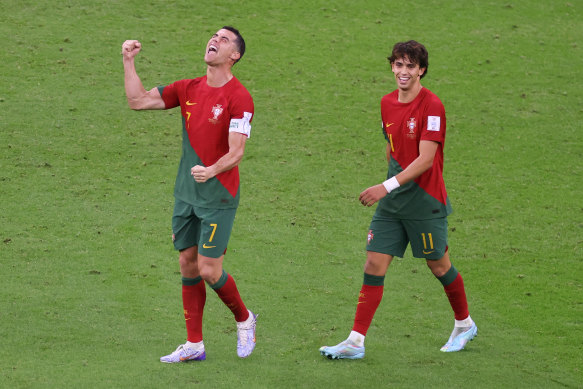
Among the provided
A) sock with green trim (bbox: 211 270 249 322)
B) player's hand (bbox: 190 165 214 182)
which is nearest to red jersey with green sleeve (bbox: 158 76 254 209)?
player's hand (bbox: 190 165 214 182)

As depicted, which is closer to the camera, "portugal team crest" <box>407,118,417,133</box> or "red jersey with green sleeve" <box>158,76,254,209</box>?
"red jersey with green sleeve" <box>158,76,254,209</box>

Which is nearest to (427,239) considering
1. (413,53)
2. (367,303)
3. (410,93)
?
(367,303)

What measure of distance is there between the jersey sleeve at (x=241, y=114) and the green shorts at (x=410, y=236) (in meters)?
1.24

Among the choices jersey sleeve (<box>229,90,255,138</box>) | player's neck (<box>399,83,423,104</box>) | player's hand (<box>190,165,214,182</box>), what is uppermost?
player's neck (<box>399,83,423,104</box>)

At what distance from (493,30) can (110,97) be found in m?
6.26

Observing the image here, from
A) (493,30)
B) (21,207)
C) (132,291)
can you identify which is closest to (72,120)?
(21,207)

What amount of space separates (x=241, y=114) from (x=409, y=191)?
1.33 m

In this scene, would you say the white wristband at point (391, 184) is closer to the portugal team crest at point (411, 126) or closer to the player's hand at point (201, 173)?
the portugal team crest at point (411, 126)

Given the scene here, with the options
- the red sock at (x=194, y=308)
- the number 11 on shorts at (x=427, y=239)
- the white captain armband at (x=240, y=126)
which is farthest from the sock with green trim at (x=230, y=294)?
the number 11 on shorts at (x=427, y=239)

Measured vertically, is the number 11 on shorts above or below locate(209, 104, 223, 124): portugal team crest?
below

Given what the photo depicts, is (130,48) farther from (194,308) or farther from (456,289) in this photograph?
(456,289)

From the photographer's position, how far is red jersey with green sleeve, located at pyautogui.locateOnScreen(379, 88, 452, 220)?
5949mm

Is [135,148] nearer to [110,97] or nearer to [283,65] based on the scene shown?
[110,97]

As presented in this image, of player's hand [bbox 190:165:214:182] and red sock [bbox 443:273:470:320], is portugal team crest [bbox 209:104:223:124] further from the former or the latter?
red sock [bbox 443:273:470:320]
